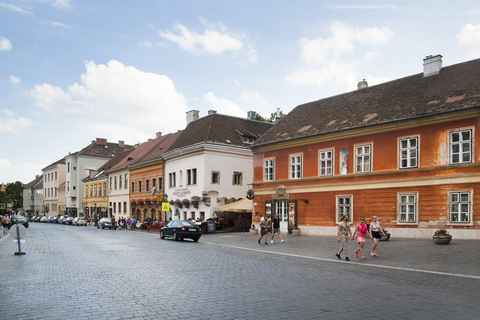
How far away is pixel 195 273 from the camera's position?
12.6 metres

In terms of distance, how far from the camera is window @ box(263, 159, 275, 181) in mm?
34219

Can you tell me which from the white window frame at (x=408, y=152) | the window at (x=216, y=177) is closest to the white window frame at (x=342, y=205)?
the white window frame at (x=408, y=152)

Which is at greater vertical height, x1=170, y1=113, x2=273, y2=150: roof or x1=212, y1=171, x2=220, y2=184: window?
x1=170, y1=113, x2=273, y2=150: roof

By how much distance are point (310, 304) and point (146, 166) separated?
153 ft

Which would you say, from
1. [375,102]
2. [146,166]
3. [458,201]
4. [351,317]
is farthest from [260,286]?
[146,166]

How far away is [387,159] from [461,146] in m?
4.33

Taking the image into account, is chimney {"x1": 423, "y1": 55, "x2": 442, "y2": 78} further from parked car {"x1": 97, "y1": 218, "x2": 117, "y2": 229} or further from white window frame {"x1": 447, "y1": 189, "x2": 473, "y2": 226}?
parked car {"x1": 97, "y1": 218, "x2": 117, "y2": 229}

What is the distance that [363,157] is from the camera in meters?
27.4

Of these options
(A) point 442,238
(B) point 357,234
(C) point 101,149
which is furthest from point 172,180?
(C) point 101,149

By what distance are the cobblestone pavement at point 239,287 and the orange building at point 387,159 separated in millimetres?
6692

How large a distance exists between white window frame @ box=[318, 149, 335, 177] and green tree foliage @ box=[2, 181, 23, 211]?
367 ft

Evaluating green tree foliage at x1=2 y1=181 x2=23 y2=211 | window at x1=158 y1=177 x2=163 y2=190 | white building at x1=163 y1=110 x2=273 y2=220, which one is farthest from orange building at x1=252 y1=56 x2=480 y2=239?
green tree foliage at x1=2 y1=181 x2=23 y2=211

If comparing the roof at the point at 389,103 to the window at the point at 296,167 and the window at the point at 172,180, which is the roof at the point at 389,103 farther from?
the window at the point at 172,180

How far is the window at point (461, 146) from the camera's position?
22344mm
